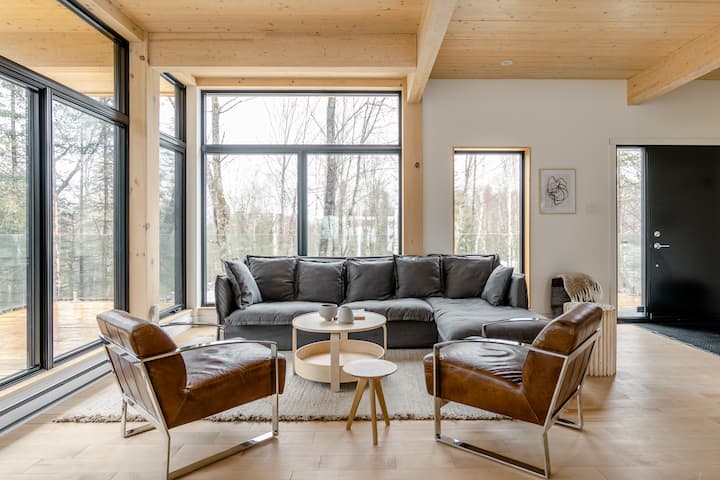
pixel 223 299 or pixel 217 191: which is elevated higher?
pixel 217 191

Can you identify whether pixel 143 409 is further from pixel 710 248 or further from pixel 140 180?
pixel 710 248

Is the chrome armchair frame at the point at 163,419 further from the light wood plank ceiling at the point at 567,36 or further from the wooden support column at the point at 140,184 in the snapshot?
the light wood plank ceiling at the point at 567,36

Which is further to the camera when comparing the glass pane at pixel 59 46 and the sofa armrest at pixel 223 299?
the sofa armrest at pixel 223 299

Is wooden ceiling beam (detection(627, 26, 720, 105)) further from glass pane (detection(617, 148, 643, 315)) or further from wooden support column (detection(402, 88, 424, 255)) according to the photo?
wooden support column (detection(402, 88, 424, 255))

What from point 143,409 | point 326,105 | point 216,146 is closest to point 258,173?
point 216,146

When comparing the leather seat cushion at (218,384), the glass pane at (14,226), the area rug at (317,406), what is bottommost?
the area rug at (317,406)

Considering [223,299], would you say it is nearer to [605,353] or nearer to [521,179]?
[605,353]

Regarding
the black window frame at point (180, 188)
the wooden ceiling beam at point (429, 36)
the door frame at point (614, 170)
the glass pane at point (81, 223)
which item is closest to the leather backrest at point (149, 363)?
the glass pane at point (81, 223)

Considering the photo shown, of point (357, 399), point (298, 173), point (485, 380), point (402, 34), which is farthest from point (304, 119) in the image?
point (485, 380)

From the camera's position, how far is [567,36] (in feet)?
13.6

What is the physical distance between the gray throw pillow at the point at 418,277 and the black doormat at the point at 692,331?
262 centimetres

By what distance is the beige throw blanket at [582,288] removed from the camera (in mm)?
4918

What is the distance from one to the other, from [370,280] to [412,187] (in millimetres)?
1328

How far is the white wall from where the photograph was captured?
5.21 m
